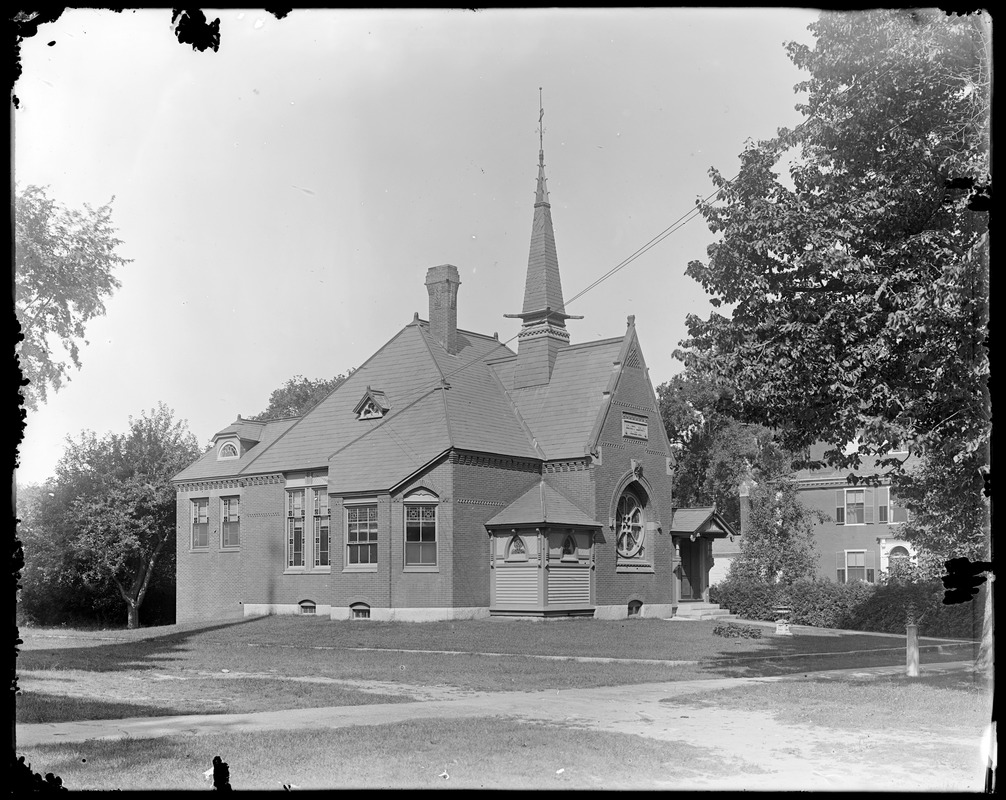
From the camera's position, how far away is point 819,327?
1432cm

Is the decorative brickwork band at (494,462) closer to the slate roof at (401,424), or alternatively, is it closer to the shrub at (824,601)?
the slate roof at (401,424)

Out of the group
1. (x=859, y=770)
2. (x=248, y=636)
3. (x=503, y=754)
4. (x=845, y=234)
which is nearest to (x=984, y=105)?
(x=845, y=234)

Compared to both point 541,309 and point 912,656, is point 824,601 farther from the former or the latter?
point 912,656

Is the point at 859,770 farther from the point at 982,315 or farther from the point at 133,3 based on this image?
the point at 133,3

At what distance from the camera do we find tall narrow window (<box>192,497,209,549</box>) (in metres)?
42.4

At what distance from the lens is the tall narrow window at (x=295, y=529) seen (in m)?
38.5

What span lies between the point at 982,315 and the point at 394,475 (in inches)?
1052

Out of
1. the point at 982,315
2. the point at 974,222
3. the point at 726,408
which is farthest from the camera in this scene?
the point at 726,408

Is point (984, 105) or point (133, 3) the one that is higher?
point (984, 105)

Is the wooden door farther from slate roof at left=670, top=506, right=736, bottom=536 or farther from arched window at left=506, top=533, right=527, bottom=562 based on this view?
arched window at left=506, top=533, right=527, bottom=562

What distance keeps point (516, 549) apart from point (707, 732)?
2414cm

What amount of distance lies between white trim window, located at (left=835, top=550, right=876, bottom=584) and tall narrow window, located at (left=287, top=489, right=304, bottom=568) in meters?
29.6

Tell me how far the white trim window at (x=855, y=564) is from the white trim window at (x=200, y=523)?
32393 millimetres

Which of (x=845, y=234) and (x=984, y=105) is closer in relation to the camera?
(x=984, y=105)
